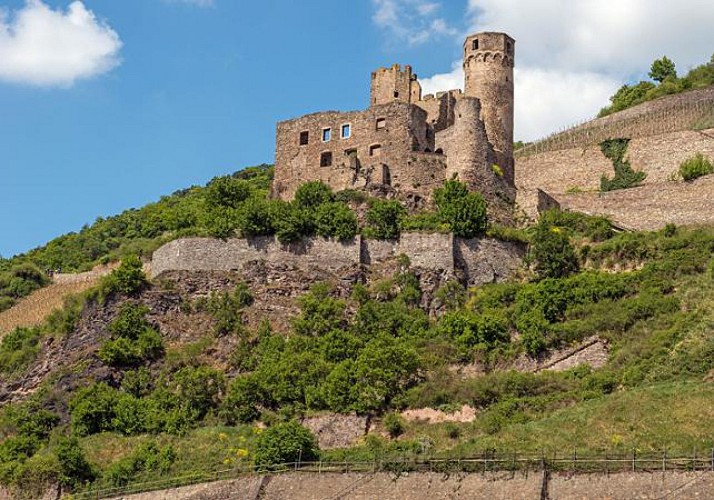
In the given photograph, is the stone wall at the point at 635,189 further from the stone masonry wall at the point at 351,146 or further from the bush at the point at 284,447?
the bush at the point at 284,447

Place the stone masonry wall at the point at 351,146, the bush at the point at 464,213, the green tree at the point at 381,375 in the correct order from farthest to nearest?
1. the stone masonry wall at the point at 351,146
2. the bush at the point at 464,213
3. the green tree at the point at 381,375

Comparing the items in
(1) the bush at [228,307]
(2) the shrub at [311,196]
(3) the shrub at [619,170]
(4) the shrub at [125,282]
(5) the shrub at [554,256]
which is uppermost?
(3) the shrub at [619,170]

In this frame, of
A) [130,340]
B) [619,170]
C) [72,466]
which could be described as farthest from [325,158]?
[72,466]

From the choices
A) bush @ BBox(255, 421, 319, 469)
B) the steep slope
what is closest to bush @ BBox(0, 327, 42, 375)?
the steep slope

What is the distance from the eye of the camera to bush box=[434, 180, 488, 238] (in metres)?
56.2

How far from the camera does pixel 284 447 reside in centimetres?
4231

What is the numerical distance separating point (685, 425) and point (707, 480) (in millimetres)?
5779

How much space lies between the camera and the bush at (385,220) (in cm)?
5669

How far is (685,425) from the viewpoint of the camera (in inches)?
1575

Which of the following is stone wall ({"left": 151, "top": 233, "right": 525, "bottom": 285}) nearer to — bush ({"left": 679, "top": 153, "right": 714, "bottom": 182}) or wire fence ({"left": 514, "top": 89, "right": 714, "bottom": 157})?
bush ({"left": 679, "top": 153, "right": 714, "bottom": 182})

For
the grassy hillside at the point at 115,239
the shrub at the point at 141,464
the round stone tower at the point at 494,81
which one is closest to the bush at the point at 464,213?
the round stone tower at the point at 494,81

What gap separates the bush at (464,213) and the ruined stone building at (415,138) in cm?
211

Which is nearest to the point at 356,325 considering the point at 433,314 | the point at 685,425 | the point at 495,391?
the point at 433,314

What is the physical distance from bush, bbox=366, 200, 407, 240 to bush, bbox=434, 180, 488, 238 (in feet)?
5.94
